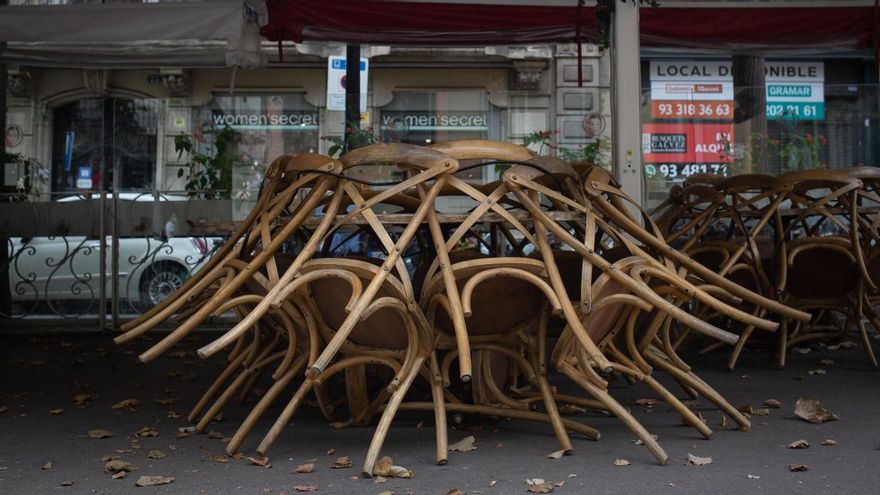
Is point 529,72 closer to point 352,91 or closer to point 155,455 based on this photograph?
point 352,91

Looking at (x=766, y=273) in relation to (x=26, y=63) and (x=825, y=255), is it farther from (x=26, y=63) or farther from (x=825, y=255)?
(x=26, y=63)

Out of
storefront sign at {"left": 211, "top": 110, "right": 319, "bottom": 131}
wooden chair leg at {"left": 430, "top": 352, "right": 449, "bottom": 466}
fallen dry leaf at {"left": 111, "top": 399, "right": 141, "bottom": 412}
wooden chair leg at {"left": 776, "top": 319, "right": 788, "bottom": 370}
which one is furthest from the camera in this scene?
storefront sign at {"left": 211, "top": 110, "right": 319, "bottom": 131}

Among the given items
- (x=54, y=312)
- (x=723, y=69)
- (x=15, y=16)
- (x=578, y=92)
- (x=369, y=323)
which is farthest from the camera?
(x=578, y=92)

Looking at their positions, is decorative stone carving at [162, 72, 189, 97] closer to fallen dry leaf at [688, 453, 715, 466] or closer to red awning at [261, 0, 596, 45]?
red awning at [261, 0, 596, 45]

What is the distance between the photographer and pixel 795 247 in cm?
621

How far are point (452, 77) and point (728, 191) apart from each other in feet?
37.8

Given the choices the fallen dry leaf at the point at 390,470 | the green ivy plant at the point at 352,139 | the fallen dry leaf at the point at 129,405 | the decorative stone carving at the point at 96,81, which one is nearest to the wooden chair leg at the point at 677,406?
the fallen dry leaf at the point at 390,470

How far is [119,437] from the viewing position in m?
4.48

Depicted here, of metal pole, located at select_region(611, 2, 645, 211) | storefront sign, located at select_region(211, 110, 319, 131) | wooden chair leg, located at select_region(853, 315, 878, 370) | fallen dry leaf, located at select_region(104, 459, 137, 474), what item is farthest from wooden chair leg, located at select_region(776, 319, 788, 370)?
storefront sign, located at select_region(211, 110, 319, 131)

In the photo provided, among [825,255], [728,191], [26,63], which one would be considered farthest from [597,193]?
[26,63]

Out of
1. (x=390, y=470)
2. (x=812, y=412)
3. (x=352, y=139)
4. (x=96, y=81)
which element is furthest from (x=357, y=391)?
(x=96, y=81)

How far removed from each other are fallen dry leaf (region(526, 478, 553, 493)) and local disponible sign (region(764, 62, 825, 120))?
22.5ft

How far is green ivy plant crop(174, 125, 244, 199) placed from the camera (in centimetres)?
929

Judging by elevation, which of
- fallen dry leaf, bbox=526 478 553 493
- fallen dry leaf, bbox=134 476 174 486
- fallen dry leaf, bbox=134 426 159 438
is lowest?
fallen dry leaf, bbox=134 476 174 486
